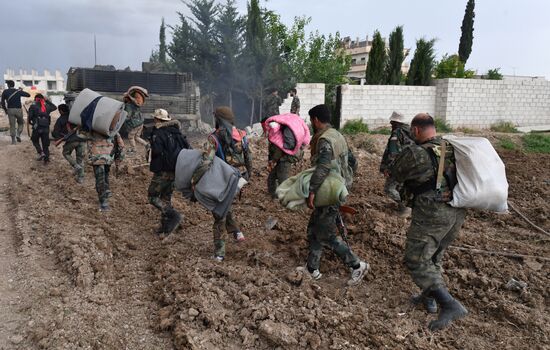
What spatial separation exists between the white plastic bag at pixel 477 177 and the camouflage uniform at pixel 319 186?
102 centimetres

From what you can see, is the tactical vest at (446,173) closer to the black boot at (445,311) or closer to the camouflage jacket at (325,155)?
the black boot at (445,311)

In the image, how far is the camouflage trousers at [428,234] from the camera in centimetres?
359

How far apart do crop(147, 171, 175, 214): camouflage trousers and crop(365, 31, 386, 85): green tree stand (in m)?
13.5

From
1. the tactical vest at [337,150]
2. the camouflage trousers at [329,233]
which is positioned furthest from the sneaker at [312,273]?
the tactical vest at [337,150]

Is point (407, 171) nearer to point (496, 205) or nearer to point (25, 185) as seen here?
point (496, 205)

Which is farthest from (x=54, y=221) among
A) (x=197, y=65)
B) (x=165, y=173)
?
(x=197, y=65)

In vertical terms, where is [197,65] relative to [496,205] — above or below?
above

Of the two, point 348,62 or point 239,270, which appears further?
point 348,62

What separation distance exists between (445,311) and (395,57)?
50.5 ft

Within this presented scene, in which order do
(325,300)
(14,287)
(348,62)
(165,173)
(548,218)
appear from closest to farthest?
(325,300)
(14,287)
(165,173)
(548,218)
(348,62)

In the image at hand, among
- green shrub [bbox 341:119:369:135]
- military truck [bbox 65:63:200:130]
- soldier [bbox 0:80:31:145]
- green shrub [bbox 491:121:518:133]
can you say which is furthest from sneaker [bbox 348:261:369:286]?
green shrub [bbox 491:121:518:133]

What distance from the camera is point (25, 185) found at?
311 inches

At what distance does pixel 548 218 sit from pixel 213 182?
16.9 ft

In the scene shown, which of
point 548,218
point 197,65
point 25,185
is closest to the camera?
point 548,218
